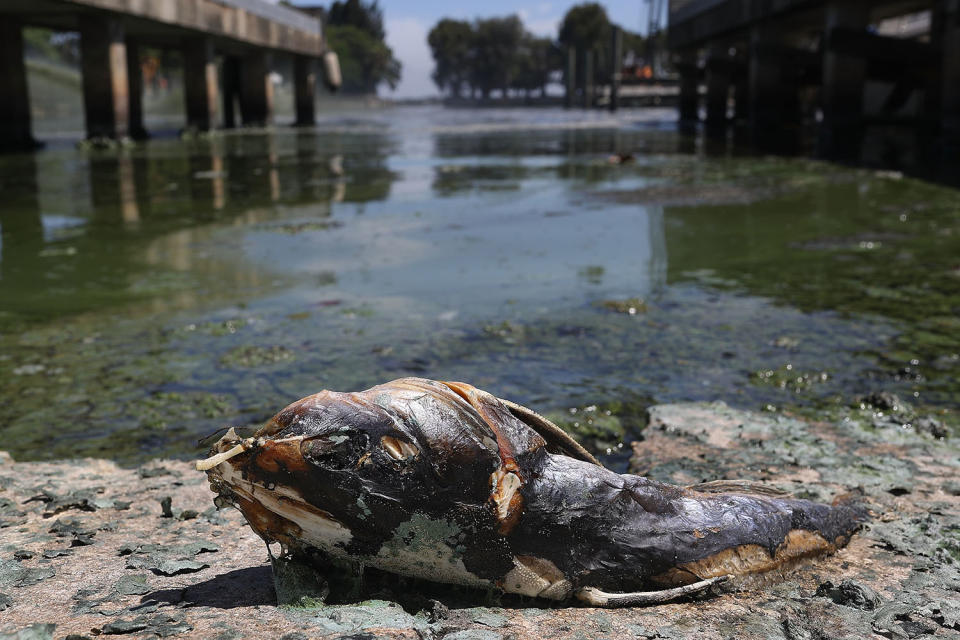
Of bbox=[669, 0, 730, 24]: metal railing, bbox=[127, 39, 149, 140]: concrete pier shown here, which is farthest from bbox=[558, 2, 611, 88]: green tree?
bbox=[127, 39, 149, 140]: concrete pier

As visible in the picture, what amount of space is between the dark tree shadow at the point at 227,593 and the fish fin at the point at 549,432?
80 centimetres

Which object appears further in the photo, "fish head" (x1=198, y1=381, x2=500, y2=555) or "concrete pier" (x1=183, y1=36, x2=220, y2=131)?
"concrete pier" (x1=183, y1=36, x2=220, y2=131)

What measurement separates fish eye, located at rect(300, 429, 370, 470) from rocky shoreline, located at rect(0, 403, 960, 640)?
375 millimetres

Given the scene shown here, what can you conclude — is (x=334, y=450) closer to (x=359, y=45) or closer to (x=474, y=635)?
(x=474, y=635)

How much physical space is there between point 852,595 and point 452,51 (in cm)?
14117

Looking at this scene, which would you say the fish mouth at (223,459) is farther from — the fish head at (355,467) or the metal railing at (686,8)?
the metal railing at (686,8)

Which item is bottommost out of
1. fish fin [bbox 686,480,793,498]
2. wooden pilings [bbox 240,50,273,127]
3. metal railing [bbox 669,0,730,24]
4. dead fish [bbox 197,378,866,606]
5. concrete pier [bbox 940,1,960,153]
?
fish fin [bbox 686,480,793,498]

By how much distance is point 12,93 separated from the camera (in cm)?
2314

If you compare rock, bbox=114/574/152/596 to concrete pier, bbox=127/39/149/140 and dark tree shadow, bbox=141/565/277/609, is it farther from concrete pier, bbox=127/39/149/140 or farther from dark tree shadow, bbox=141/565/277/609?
concrete pier, bbox=127/39/149/140

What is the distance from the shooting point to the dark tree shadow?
2.25 metres

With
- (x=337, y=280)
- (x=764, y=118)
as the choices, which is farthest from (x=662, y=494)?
(x=764, y=118)

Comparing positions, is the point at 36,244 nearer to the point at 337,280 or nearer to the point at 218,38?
the point at 337,280

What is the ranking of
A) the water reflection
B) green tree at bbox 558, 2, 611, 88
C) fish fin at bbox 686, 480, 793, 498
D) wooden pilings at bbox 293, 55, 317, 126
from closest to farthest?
fish fin at bbox 686, 480, 793, 498 → the water reflection → wooden pilings at bbox 293, 55, 317, 126 → green tree at bbox 558, 2, 611, 88

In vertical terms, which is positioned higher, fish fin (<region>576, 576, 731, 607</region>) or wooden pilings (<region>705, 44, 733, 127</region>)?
wooden pilings (<region>705, 44, 733, 127</region>)
